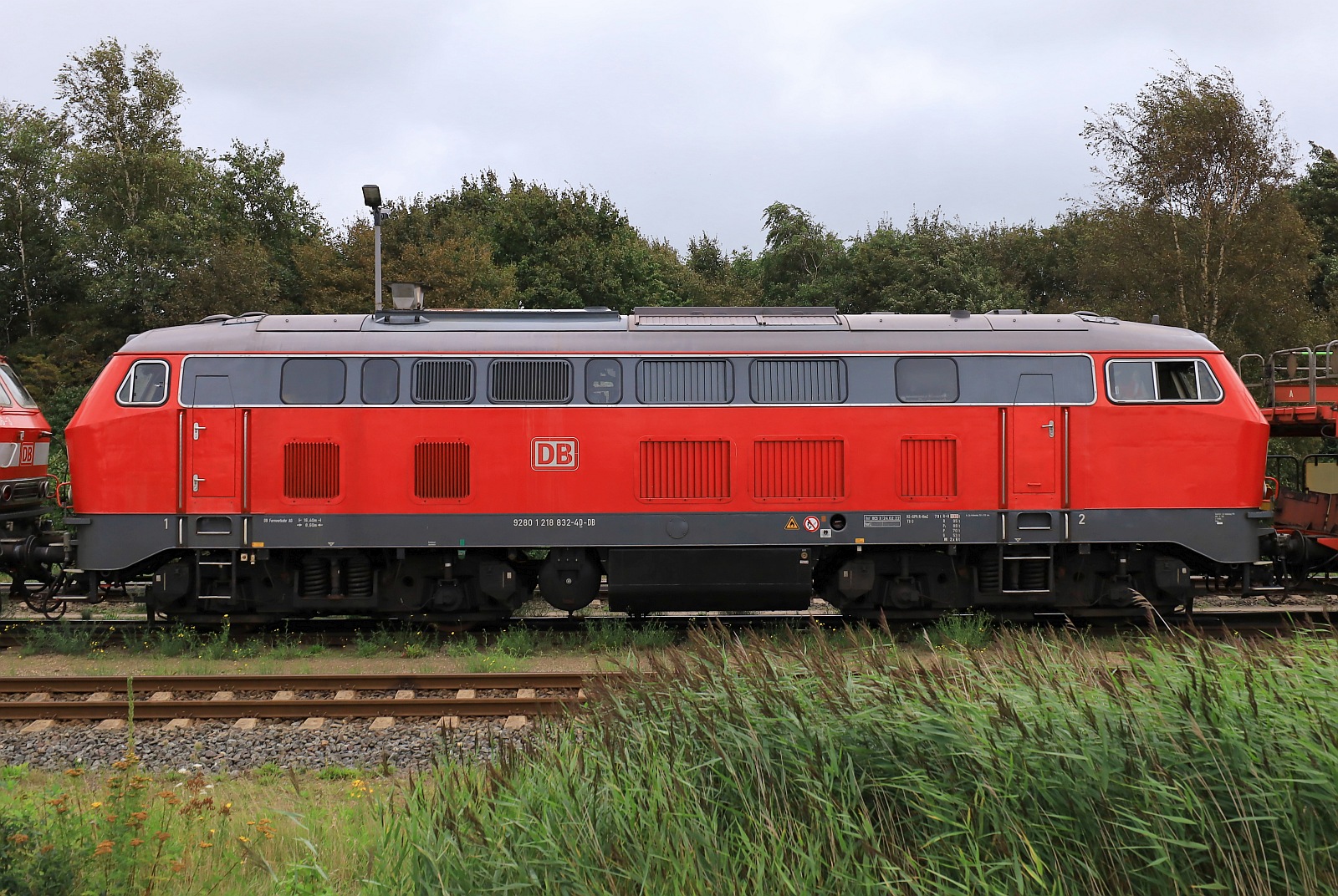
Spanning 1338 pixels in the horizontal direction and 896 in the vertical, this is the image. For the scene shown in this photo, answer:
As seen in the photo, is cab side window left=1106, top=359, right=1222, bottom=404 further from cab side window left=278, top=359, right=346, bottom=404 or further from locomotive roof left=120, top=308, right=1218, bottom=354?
cab side window left=278, top=359, right=346, bottom=404

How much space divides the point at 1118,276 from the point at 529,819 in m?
25.6

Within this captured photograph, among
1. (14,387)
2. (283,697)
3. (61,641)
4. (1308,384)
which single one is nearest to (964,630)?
(1308,384)

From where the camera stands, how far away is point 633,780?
493 centimetres

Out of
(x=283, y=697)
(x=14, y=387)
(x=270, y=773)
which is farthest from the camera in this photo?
(x=14, y=387)

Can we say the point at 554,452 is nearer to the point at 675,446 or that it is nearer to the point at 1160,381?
the point at 675,446

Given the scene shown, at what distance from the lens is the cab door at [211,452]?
11.8 m

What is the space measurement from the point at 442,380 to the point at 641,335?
8.17 feet

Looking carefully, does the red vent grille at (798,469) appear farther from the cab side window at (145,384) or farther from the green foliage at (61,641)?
the green foliage at (61,641)

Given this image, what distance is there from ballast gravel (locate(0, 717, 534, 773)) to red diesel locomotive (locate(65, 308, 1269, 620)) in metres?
3.13

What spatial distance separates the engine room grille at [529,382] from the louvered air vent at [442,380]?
0.31 m

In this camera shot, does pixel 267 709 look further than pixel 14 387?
No

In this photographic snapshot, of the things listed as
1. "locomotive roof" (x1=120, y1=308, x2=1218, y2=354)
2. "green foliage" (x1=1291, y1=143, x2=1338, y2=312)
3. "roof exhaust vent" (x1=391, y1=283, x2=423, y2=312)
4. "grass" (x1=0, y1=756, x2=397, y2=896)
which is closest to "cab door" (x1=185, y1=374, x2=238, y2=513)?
"locomotive roof" (x1=120, y1=308, x2=1218, y2=354)

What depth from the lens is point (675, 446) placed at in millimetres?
11930

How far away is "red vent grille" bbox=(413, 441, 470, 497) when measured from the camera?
39.0 feet
